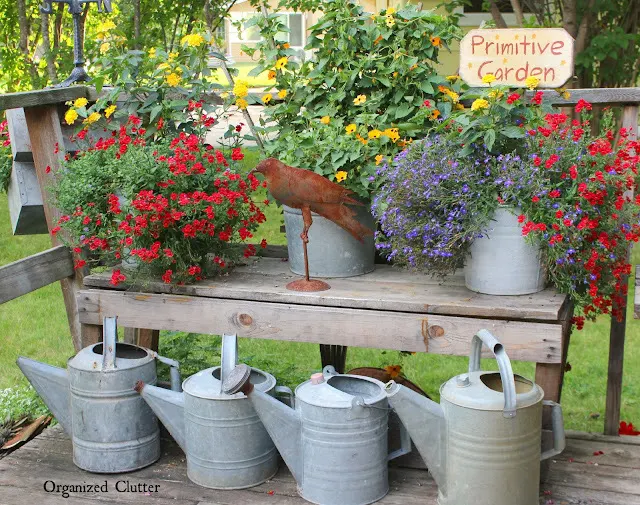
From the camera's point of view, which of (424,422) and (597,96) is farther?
(597,96)

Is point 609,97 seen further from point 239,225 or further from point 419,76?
point 239,225

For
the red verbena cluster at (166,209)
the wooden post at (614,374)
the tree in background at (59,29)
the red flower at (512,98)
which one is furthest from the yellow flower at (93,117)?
the tree in background at (59,29)

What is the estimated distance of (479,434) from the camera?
2.45 meters

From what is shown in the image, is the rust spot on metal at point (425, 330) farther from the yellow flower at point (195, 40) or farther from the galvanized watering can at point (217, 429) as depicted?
the yellow flower at point (195, 40)

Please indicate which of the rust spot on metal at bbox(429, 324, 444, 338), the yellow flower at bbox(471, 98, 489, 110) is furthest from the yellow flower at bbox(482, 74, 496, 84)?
the rust spot on metal at bbox(429, 324, 444, 338)

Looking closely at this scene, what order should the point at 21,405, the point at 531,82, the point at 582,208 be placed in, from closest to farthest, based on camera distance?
the point at 582,208 → the point at 531,82 → the point at 21,405

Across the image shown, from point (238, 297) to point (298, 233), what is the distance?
0.31 m

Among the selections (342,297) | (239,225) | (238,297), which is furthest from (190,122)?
(342,297)

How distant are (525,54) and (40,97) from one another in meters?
1.70

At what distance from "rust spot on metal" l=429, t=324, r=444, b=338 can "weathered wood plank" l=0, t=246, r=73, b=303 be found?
143 cm

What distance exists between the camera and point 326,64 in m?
3.22

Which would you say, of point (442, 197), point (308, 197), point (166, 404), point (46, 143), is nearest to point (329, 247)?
point (308, 197)

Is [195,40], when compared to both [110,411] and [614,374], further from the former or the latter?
[614,374]

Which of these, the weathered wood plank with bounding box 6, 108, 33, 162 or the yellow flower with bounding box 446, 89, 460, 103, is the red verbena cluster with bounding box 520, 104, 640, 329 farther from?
the weathered wood plank with bounding box 6, 108, 33, 162
